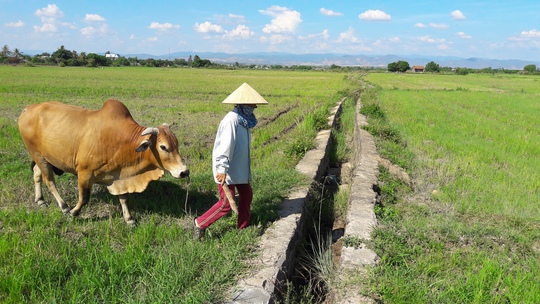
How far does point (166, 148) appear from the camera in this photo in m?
3.92

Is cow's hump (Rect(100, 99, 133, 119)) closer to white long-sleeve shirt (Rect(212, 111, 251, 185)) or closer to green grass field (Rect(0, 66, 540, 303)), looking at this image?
green grass field (Rect(0, 66, 540, 303))

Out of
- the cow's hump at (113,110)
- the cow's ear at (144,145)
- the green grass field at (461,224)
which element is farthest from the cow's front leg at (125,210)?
the green grass field at (461,224)

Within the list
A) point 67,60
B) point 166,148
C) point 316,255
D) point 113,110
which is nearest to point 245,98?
point 166,148

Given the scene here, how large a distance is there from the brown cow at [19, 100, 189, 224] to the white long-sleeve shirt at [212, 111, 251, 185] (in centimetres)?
51

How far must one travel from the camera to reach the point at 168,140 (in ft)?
12.9

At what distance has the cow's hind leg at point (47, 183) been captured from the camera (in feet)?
15.2

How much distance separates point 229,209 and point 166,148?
0.92 m

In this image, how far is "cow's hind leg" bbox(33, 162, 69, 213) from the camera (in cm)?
462

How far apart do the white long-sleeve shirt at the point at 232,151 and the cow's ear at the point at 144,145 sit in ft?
2.38

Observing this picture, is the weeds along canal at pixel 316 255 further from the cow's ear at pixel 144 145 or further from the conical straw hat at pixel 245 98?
the cow's ear at pixel 144 145

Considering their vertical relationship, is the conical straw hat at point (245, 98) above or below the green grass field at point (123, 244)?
above

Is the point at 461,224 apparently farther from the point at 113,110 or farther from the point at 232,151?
the point at 113,110

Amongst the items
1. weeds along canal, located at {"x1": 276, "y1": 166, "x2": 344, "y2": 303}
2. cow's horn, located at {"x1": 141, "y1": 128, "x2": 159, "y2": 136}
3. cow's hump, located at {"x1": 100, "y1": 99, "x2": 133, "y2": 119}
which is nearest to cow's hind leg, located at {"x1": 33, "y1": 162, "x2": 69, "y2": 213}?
cow's hump, located at {"x1": 100, "y1": 99, "x2": 133, "y2": 119}

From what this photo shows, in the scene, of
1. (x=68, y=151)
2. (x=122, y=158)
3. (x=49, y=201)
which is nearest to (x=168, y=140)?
(x=122, y=158)
